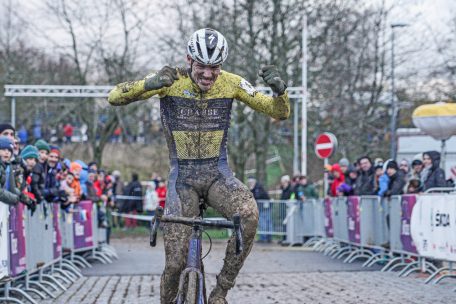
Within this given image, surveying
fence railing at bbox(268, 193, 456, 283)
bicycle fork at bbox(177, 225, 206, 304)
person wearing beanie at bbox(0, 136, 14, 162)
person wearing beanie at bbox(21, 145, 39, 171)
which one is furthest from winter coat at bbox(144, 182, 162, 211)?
bicycle fork at bbox(177, 225, 206, 304)

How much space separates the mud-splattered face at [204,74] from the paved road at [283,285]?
447 cm

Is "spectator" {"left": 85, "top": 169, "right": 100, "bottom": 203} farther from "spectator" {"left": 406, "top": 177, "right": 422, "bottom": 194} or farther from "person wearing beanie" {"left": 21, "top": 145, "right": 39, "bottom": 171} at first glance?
"spectator" {"left": 406, "top": 177, "right": 422, "bottom": 194}

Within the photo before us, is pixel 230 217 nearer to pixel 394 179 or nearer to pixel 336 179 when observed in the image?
pixel 394 179

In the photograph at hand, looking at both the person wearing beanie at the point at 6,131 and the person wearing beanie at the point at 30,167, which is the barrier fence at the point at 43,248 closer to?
the person wearing beanie at the point at 30,167

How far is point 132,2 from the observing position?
36688 mm

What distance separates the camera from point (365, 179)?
751 inches

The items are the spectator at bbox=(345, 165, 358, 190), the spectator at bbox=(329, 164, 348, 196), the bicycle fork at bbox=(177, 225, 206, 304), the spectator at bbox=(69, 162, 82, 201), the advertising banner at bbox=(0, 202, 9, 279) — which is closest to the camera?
the bicycle fork at bbox=(177, 225, 206, 304)

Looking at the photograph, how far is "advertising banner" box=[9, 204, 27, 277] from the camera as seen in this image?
1119 centimetres

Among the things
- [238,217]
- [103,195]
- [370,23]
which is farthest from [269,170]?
[238,217]

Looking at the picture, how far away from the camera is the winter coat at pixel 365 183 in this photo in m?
18.7

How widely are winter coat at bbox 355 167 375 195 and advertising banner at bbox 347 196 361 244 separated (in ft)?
1.01

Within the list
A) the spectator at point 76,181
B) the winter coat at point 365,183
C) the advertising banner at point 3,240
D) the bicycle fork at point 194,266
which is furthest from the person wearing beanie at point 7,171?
the winter coat at point 365,183

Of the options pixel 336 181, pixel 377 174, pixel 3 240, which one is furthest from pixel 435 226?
pixel 336 181

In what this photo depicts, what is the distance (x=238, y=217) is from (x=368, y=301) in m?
5.25
